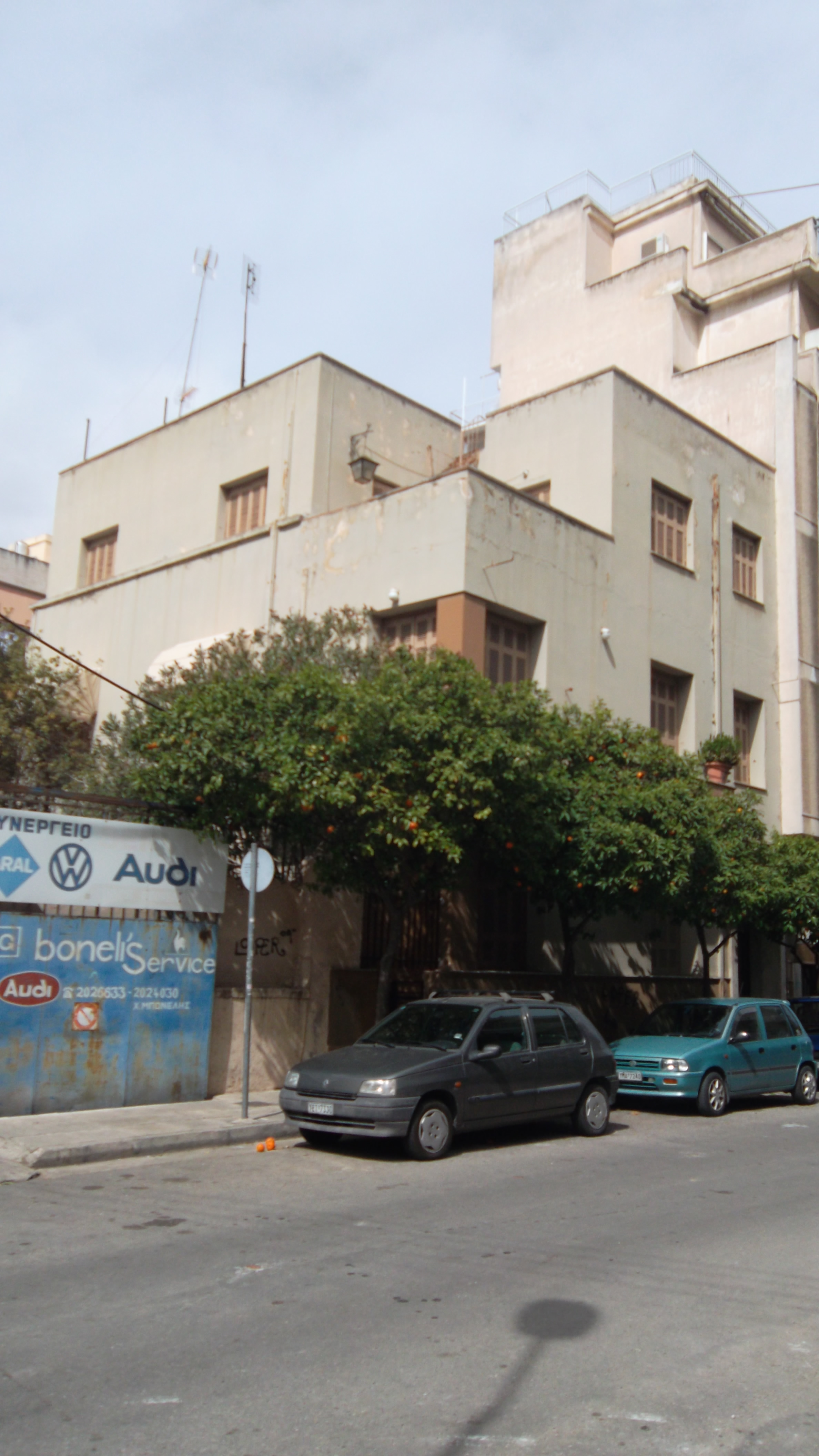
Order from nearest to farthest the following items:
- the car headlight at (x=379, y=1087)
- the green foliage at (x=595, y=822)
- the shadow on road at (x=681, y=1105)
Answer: the car headlight at (x=379, y=1087) < the shadow on road at (x=681, y=1105) < the green foliage at (x=595, y=822)

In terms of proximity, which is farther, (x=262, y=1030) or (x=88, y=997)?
(x=262, y=1030)

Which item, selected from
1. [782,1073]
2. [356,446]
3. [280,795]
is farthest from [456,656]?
[356,446]

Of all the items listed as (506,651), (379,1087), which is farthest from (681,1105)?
(506,651)

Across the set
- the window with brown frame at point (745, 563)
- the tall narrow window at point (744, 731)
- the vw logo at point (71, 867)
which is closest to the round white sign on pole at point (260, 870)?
the vw logo at point (71, 867)

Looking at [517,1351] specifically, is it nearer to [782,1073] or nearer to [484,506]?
[782,1073]

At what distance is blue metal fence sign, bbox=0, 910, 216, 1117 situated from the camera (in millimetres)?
11992

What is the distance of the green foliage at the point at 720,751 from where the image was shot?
71.2 ft

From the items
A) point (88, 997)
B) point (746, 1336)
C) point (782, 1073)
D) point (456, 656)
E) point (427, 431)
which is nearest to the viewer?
point (746, 1336)

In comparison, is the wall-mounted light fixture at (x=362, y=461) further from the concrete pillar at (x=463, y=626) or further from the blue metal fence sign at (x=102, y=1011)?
the blue metal fence sign at (x=102, y=1011)

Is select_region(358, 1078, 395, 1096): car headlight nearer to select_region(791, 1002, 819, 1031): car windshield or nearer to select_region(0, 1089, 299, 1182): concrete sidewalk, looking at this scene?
select_region(0, 1089, 299, 1182): concrete sidewalk

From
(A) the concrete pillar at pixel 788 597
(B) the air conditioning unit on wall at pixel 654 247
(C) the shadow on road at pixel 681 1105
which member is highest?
(B) the air conditioning unit on wall at pixel 654 247

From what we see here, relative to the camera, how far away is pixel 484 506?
17.9 m

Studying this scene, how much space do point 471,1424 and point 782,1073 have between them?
12447 millimetres

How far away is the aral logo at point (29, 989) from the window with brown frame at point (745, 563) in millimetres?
17891
